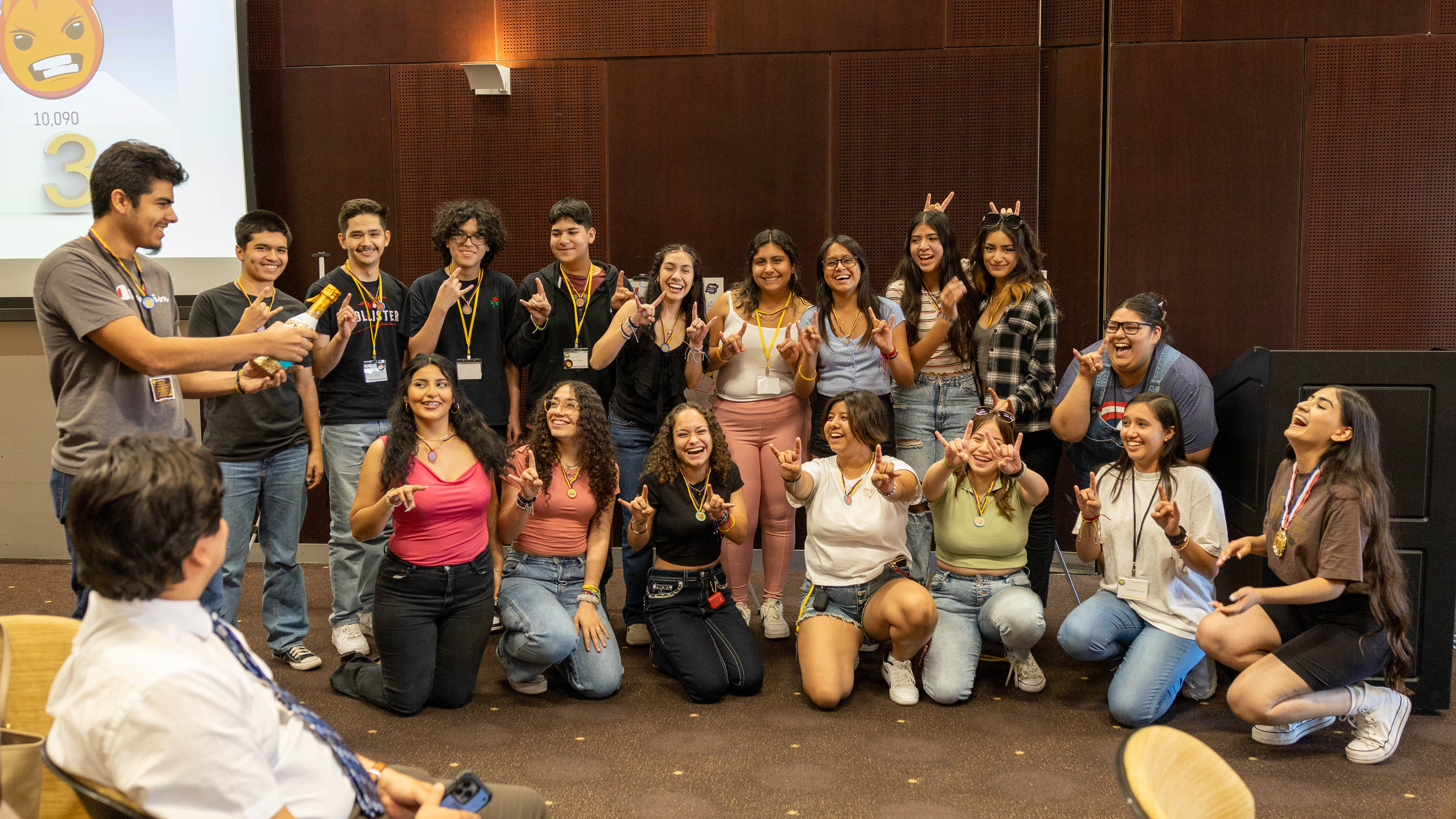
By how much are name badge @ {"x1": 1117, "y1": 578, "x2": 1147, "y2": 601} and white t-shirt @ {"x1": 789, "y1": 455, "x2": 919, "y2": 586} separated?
0.70 metres

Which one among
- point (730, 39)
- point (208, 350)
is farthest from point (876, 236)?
point (208, 350)

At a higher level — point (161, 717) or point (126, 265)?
point (126, 265)

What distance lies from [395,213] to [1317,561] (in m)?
4.22

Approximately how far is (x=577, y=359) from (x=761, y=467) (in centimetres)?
83

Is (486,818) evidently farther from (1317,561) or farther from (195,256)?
(195,256)

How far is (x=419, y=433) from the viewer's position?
10.6 feet

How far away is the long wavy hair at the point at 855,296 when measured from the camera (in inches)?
147

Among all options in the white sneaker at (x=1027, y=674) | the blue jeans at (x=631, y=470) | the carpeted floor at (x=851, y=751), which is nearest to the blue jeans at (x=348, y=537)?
the carpeted floor at (x=851, y=751)

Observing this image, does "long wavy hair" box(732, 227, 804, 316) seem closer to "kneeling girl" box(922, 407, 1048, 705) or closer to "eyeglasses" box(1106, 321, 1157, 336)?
"kneeling girl" box(922, 407, 1048, 705)

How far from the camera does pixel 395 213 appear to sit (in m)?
4.93

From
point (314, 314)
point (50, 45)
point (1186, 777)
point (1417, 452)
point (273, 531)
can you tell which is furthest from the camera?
point (50, 45)

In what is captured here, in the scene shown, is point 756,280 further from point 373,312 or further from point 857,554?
point 373,312

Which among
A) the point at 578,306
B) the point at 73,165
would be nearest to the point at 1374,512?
the point at 578,306

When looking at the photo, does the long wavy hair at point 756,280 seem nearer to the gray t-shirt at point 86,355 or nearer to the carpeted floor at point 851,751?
the carpeted floor at point 851,751
